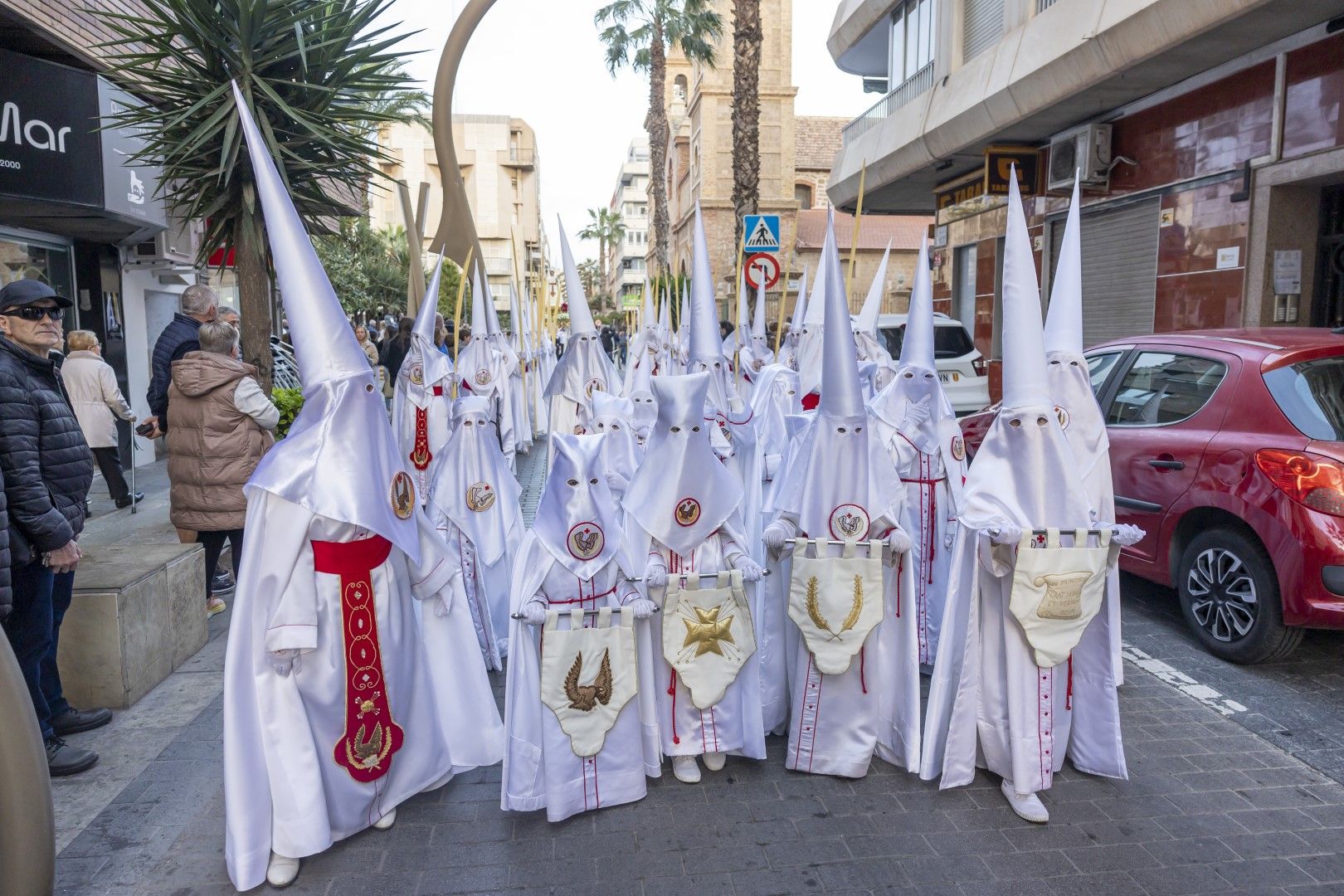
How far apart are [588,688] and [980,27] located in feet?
50.3

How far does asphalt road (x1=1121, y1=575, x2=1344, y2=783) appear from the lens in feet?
14.4

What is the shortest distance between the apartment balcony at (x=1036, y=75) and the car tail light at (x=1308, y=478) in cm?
303

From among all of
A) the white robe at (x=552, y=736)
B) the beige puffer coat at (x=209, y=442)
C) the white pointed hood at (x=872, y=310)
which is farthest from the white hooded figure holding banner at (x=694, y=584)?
the white pointed hood at (x=872, y=310)

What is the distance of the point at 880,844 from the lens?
11.7ft

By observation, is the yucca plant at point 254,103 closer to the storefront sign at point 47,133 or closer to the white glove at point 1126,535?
the storefront sign at point 47,133

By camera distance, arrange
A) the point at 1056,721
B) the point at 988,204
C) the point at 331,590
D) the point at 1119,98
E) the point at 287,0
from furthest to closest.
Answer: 1. the point at 988,204
2. the point at 1119,98
3. the point at 287,0
4. the point at 1056,721
5. the point at 331,590

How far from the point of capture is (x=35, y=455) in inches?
155

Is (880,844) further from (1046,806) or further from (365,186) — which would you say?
(365,186)

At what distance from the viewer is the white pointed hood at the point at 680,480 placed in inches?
157

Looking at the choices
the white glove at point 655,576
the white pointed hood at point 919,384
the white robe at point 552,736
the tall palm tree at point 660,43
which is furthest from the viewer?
the tall palm tree at point 660,43

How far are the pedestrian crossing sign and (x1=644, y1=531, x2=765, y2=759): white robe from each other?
8.57 metres

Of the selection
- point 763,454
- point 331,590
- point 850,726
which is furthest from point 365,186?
point 850,726

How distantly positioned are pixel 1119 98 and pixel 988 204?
4190 millimetres

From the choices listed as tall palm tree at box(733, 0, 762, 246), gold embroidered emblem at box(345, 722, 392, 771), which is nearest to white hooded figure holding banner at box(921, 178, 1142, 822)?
gold embroidered emblem at box(345, 722, 392, 771)
